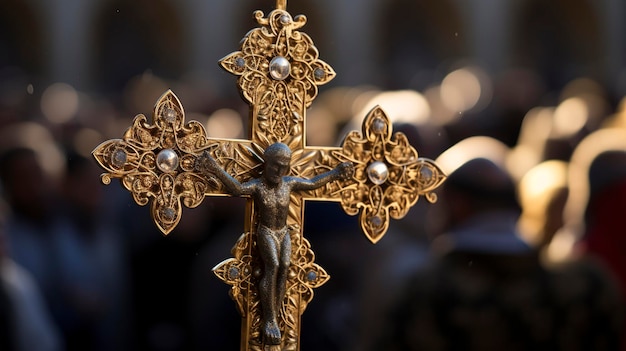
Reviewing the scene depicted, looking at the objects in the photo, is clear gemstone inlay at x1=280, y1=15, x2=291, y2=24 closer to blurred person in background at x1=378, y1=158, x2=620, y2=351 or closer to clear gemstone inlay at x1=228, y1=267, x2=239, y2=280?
clear gemstone inlay at x1=228, y1=267, x2=239, y2=280

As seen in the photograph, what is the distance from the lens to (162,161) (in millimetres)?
1420

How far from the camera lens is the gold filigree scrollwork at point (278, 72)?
147 cm

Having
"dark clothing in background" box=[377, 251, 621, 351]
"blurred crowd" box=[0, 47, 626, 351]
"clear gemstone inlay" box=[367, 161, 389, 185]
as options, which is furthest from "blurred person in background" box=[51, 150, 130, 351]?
"clear gemstone inlay" box=[367, 161, 389, 185]

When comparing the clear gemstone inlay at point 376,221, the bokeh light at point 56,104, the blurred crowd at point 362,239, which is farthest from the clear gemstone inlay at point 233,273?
the bokeh light at point 56,104

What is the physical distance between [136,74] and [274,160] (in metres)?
0.66

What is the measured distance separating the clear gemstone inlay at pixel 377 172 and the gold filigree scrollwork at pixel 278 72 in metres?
0.11

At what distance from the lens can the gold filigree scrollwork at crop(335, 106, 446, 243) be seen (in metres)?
1.53

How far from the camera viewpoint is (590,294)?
87.0 inches

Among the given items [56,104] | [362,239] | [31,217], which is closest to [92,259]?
[31,217]

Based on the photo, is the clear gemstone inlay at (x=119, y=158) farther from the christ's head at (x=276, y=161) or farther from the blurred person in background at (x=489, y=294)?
the blurred person in background at (x=489, y=294)

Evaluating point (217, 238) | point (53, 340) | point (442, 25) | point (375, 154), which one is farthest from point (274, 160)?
point (442, 25)

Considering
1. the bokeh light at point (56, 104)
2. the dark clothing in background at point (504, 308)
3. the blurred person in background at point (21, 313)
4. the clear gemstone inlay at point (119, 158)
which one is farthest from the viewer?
the dark clothing in background at point (504, 308)

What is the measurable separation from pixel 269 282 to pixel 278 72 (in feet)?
0.88

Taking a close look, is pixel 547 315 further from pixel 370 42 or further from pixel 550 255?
pixel 370 42
